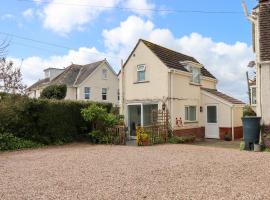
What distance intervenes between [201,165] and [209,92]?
47.5 feet

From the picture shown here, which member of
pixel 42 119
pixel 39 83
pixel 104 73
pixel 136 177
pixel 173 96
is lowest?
pixel 136 177

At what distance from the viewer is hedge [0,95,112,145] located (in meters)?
17.5

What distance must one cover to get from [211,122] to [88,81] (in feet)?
63.7

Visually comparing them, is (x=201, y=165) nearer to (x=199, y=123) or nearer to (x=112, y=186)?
(x=112, y=186)

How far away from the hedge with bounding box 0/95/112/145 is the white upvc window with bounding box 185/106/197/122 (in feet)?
23.8

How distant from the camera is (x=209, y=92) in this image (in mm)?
24812

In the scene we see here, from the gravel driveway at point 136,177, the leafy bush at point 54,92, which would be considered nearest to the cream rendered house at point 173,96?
the leafy bush at point 54,92

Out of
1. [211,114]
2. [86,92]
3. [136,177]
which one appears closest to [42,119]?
[136,177]

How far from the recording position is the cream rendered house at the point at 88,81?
39.5m

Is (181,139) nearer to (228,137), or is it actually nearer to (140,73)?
(228,137)

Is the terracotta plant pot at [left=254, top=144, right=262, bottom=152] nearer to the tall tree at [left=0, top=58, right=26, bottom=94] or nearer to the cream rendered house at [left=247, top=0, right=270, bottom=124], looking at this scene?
the cream rendered house at [left=247, top=0, right=270, bottom=124]

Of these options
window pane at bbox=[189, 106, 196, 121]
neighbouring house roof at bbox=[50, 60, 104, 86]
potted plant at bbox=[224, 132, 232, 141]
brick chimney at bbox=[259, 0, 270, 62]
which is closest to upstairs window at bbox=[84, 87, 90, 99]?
neighbouring house roof at bbox=[50, 60, 104, 86]

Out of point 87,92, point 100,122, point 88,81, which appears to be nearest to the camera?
point 100,122

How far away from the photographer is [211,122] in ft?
81.7
